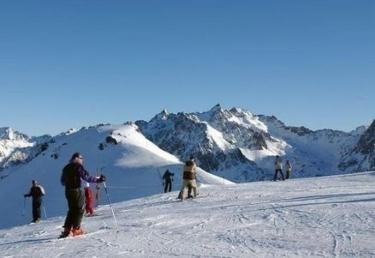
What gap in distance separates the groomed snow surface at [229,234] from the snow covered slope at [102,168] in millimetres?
50046

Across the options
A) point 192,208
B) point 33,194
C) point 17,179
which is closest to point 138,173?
point 17,179

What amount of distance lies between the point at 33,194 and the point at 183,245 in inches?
621

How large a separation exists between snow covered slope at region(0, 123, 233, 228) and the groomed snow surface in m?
50.0

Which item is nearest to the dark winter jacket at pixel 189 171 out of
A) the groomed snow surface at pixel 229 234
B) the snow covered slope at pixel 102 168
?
the groomed snow surface at pixel 229 234

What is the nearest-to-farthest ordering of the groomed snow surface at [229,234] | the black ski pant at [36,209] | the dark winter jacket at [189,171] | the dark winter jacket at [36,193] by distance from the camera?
the groomed snow surface at [229,234] → the dark winter jacket at [189,171] → the black ski pant at [36,209] → the dark winter jacket at [36,193]

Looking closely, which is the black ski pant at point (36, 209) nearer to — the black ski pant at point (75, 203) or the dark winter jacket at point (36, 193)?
the dark winter jacket at point (36, 193)

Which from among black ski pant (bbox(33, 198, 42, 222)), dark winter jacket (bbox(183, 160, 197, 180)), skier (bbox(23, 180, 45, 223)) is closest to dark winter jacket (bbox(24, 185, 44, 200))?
skier (bbox(23, 180, 45, 223))

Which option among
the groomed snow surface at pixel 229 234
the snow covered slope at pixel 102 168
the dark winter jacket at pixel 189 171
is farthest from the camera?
the snow covered slope at pixel 102 168

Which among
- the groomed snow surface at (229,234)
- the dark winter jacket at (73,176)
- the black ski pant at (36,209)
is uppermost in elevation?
the dark winter jacket at (73,176)

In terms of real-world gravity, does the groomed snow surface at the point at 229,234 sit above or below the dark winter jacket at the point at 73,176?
below

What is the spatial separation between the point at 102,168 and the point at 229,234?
76.2 meters

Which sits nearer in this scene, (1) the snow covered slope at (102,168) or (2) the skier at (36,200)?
(2) the skier at (36,200)

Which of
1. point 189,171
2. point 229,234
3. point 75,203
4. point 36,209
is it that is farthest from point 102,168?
point 229,234

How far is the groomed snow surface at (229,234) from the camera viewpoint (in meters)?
13.0
